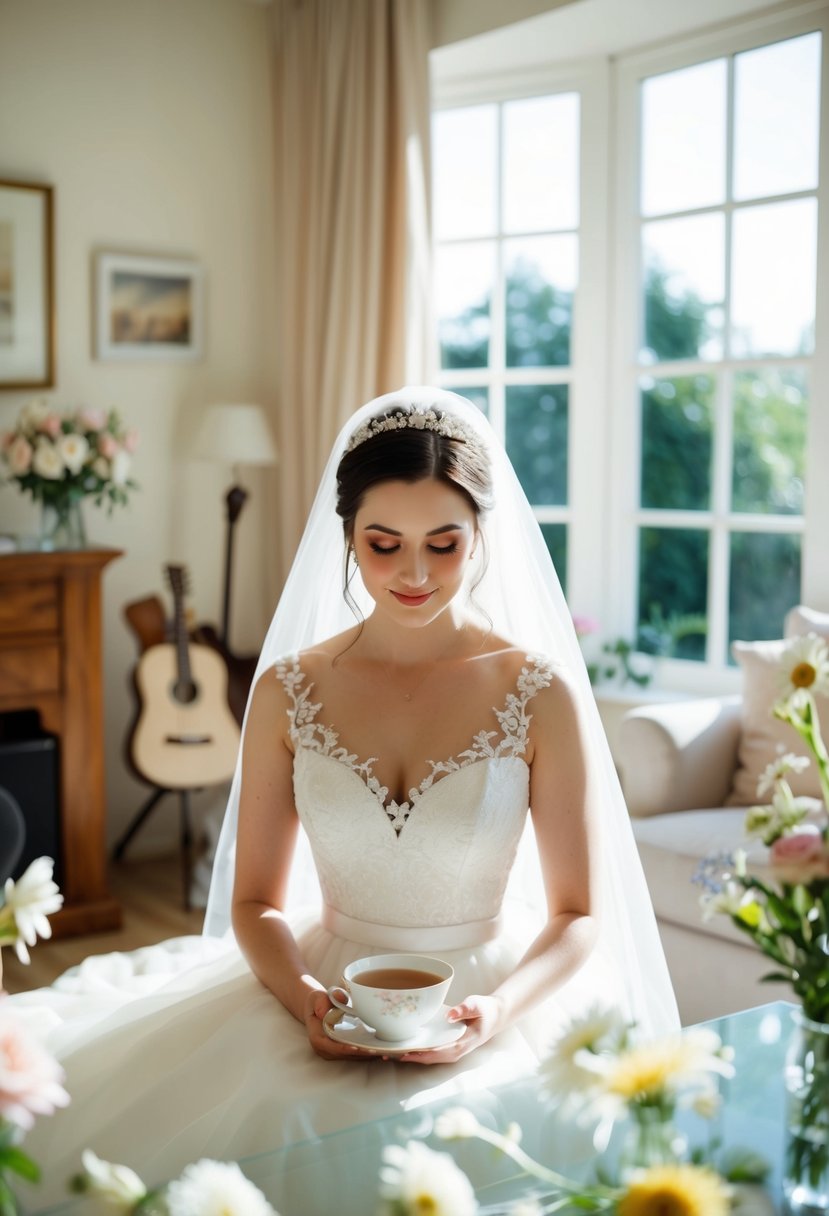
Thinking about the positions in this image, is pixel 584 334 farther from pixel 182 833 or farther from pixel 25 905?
pixel 25 905

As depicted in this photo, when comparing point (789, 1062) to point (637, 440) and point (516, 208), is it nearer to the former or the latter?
point (637, 440)

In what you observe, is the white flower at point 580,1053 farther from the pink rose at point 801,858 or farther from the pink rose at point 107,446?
the pink rose at point 107,446

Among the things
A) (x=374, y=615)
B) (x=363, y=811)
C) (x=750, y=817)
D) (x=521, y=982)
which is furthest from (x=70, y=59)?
(x=750, y=817)

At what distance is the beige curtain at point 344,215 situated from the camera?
409 centimetres

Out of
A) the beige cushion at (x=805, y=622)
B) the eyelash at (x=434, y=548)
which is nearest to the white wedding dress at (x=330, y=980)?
the eyelash at (x=434, y=548)

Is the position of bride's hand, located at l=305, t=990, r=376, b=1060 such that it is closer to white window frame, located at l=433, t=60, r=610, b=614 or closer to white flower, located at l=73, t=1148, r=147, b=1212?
white flower, located at l=73, t=1148, r=147, b=1212

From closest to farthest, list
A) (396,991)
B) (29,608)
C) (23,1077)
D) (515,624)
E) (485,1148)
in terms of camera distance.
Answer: (23,1077), (485,1148), (396,991), (515,624), (29,608)

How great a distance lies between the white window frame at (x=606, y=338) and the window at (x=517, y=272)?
45 millimetres

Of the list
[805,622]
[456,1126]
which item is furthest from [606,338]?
[456,1126]

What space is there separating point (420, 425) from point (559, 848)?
625 mm

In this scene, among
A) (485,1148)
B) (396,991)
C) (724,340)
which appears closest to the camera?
(485,1148)

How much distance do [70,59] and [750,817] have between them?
12.8ft

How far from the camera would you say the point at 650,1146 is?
893 millimetres

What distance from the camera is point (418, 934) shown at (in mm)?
1796
